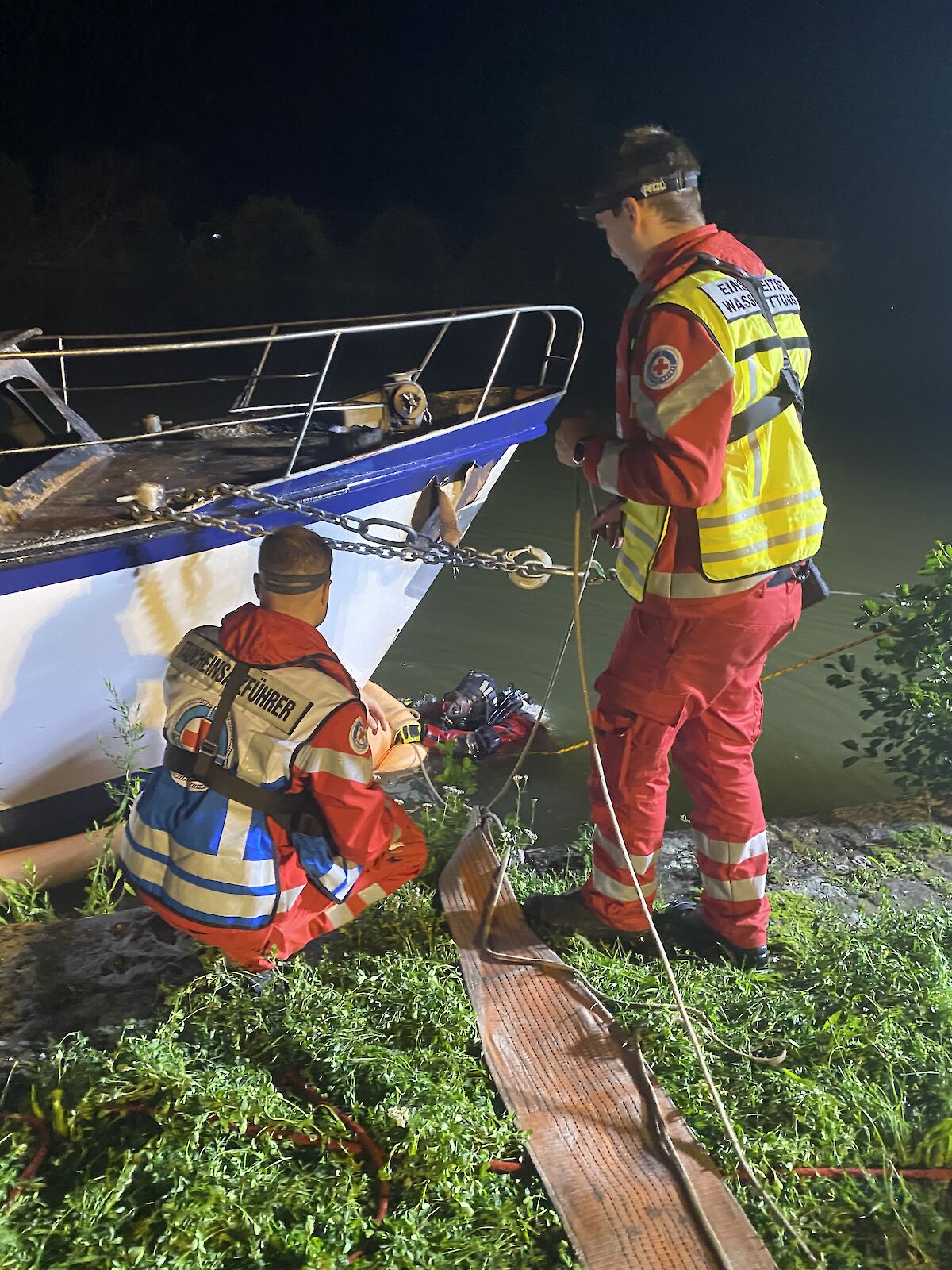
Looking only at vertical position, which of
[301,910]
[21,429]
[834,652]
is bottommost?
[301,910]

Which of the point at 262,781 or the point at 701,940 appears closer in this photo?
the point at 262,781

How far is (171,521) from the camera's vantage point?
2.91 metres

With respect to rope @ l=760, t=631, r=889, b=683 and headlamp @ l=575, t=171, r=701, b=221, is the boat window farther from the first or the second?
rope @ l=760, t=631, r=889, b=683

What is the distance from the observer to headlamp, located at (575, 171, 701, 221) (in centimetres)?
197

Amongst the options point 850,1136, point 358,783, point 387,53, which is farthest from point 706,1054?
point 387,53

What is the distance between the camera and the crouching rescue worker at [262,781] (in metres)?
2.12

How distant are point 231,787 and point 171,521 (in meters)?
1.13

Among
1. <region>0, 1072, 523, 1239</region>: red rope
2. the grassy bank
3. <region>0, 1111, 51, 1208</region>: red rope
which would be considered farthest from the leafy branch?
<region>0, 1111, 51, 1208</region>: red rope

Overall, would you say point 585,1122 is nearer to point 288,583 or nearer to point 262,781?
point 262,781

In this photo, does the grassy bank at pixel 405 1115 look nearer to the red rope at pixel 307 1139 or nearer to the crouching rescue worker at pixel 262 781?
the red rope at pixel 307 1139

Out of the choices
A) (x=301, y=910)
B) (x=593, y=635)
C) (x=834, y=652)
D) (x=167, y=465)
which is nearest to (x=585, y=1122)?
(x=301, y=910)

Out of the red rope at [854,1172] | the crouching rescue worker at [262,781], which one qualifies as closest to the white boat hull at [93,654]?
the crouching rescue worker at [262,781]

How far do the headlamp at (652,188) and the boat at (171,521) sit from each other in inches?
41.0

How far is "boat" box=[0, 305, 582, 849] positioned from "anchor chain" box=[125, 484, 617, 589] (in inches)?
0.5
